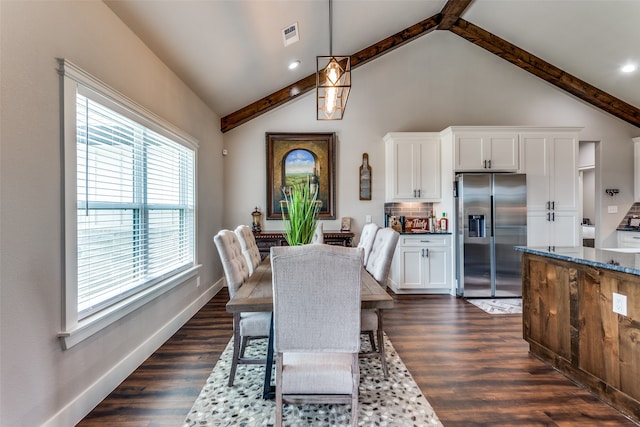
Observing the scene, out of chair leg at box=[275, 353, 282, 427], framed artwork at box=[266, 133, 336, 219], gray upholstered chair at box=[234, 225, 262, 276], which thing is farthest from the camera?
framed artwork at box=[266, 133, 336, 219]

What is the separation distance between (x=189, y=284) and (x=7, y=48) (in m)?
2.69

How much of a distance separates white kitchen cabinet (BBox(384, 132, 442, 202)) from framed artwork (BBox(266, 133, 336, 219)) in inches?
39.0

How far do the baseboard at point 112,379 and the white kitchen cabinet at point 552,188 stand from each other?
4.85 metres

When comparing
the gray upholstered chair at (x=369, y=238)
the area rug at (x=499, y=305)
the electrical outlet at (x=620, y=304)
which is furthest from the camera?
the area rug at (x=499, y=305)

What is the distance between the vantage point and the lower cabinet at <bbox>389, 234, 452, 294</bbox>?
14.8 feet

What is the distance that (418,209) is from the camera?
5027 mm

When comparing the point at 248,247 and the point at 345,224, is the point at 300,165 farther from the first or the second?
the point at 248,247

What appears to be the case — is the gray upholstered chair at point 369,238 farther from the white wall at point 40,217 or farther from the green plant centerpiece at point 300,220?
the white wall at point 40,217

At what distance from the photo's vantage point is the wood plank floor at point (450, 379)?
73.3 inches

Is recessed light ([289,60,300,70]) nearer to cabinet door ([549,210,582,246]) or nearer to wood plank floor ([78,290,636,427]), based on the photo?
wood plank floor ([78,290,636,427])

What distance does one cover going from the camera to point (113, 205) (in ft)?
7.24

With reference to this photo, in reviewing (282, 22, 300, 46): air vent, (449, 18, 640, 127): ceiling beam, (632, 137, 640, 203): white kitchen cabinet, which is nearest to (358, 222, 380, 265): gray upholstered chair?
(282, 22, 300, 46): air vent

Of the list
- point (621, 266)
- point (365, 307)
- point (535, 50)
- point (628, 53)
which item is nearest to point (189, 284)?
point (365, 307)

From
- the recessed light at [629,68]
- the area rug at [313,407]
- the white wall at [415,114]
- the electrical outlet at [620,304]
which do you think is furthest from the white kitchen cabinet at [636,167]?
the area rug at [313,407]
